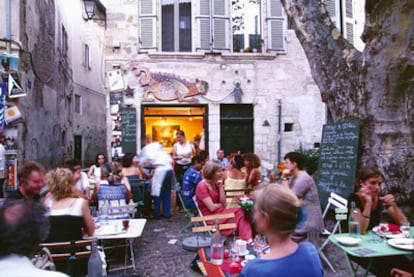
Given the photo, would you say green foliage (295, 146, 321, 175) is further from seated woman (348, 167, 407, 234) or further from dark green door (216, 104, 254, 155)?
seated woman (348, 167, 407, 234)

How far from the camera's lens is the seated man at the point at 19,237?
1758mm

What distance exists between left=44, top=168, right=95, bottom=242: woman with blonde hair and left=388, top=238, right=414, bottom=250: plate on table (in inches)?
112

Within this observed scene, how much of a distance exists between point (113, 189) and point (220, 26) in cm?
729

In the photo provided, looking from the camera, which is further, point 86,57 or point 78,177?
point 86,57

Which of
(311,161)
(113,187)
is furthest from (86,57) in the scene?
(113,187)

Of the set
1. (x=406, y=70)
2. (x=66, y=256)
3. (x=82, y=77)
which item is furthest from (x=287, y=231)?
(x=82, y=77)

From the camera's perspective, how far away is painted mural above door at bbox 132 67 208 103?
35.8ft

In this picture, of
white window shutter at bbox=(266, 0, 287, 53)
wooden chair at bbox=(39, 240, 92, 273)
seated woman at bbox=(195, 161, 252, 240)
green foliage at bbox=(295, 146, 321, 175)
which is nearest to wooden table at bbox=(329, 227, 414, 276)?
seated woman at bbox=(195, 161, 252, 240)

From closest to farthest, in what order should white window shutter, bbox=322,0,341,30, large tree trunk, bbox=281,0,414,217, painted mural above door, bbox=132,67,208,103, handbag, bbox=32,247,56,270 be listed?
1. handbag, bbox=32,247,56,270
2. large tree trunk, bbox=281,0,414,217
3. painted mural above door, bbox=132,67,208,103
4. white window shutter, bbox=322,0,341,30

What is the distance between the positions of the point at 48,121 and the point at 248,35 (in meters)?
7.06

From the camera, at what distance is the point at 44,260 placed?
2.70m

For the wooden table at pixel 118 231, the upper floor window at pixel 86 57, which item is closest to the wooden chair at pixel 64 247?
the wooden table at pixel 118 231

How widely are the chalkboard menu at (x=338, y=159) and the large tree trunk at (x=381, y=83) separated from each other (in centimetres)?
16

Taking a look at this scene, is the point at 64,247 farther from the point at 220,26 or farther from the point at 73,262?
the point at 220,26
